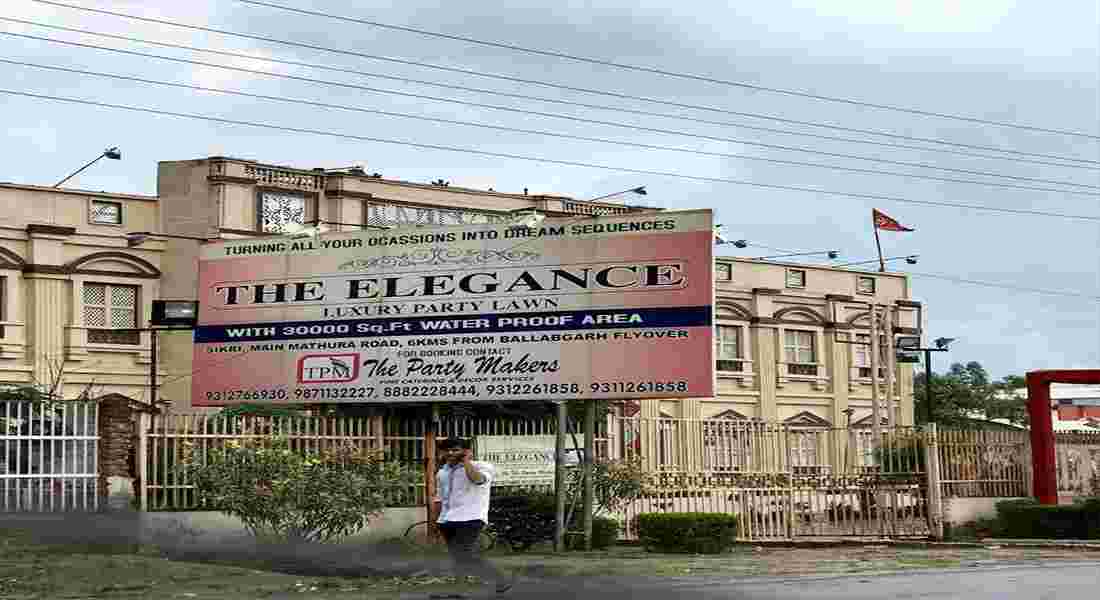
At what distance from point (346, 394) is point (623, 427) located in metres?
4.37

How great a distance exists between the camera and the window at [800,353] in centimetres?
5994

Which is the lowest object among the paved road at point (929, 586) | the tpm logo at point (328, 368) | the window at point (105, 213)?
the paved road at point (929, 586)

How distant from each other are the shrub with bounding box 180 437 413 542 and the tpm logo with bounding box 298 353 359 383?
9.97ft

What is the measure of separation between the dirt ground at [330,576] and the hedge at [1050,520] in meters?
3.58

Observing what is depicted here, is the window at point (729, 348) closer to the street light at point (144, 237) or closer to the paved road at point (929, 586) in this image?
the street light at point (144, 237)

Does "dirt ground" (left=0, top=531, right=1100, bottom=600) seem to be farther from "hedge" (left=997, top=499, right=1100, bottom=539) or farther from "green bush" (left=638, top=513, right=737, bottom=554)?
"hedge" (left=997, top=499, right=1100, bottom=539)

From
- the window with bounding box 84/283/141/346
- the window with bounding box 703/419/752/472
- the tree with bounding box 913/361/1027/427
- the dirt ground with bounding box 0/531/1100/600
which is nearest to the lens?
the dirt ground with bounding box 0/531/1100/600

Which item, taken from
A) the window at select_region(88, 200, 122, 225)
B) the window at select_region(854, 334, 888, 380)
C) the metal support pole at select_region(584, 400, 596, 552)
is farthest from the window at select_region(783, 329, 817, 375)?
the metal support pole at select_region(584, 400, 596, 552)

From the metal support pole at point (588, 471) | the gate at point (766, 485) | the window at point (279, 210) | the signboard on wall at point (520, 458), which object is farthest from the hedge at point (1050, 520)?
the window at point (279, 210)

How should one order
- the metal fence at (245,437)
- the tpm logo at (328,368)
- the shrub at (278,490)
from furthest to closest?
the tpm logo at (328,368), the metal fence at (245,437), the shrub at (278,490)

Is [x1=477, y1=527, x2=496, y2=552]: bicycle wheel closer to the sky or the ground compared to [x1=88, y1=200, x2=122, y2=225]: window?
closer to the ground

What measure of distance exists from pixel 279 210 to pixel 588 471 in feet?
82.4

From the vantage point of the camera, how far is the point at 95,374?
45438 millimetres

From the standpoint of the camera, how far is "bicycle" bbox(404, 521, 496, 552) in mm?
24016
